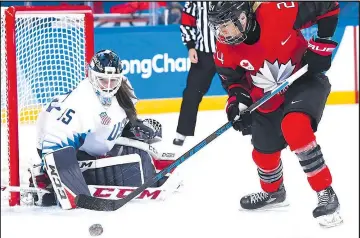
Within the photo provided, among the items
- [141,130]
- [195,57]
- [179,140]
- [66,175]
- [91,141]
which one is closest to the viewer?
[66,175]

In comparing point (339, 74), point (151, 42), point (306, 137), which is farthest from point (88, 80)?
point (339, 74)

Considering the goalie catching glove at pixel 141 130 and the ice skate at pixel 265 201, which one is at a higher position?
the goalie catching glove at pixel 141 130

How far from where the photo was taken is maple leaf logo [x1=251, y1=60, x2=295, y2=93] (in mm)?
2664

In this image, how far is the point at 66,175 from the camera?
2836 mm

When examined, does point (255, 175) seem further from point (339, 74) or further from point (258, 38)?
point (339, 74)

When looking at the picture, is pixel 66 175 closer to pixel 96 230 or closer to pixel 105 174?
pixel 105 174

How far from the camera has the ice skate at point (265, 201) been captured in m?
2.89

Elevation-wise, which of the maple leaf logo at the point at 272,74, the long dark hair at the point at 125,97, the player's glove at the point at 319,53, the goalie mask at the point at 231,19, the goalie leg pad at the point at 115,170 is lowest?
the goalie leg pad at the point at 115,170

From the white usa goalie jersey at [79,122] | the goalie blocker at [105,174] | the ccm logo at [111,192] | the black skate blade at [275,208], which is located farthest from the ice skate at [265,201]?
the white usa goalie jersey at [79,122]

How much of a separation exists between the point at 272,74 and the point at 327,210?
1.50 ft

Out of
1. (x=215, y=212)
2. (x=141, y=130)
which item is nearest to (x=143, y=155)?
(x=141, y=130)

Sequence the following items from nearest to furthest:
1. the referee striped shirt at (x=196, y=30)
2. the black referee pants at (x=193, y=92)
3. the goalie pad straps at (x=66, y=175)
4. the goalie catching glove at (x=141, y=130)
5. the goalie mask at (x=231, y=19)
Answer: the goalie mask at (x=231, y=19), the goalie pad straps at (x=66, y=175), the goalie catching glove at (x=141, y=130), the referee striped shirt at (x=196, y=30), the black referee pants at (x=193, y=92)

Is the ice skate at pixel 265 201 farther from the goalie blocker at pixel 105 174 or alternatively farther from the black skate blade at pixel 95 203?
the black skate blade at pixel 95 203

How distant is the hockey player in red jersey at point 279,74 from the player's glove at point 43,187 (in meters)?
0.71
